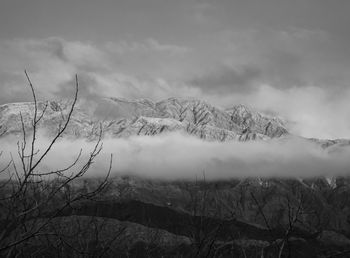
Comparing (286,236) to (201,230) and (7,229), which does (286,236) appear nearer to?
(7,229)

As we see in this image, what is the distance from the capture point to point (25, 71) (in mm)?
7539

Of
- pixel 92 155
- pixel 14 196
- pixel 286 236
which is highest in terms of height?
pixel 92 155

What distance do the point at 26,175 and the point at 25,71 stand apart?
1.98 metres

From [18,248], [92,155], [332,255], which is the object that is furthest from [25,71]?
[332,255]

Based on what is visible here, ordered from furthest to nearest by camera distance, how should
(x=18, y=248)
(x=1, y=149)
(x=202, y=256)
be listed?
(x=1, y=149)
(x=202, y=256)
(x=18, y=248)

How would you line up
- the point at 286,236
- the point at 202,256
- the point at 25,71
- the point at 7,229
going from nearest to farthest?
the point at 7,229, the point at 286,236, the point at 25,71, the point at 202,256

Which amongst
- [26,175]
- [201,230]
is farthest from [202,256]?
[26,175]

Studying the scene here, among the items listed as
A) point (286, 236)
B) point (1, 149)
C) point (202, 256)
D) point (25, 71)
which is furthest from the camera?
point (1, 149)

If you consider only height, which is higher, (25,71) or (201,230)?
(25,71)

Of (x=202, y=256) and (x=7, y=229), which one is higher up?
(x=7, y=229)

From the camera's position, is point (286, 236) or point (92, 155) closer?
point (286, 236)

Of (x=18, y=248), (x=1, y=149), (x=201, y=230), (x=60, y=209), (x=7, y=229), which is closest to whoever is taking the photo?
(x=7, y=229)

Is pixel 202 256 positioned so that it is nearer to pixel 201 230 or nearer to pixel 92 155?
pixel 201 230

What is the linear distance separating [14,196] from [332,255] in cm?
414
